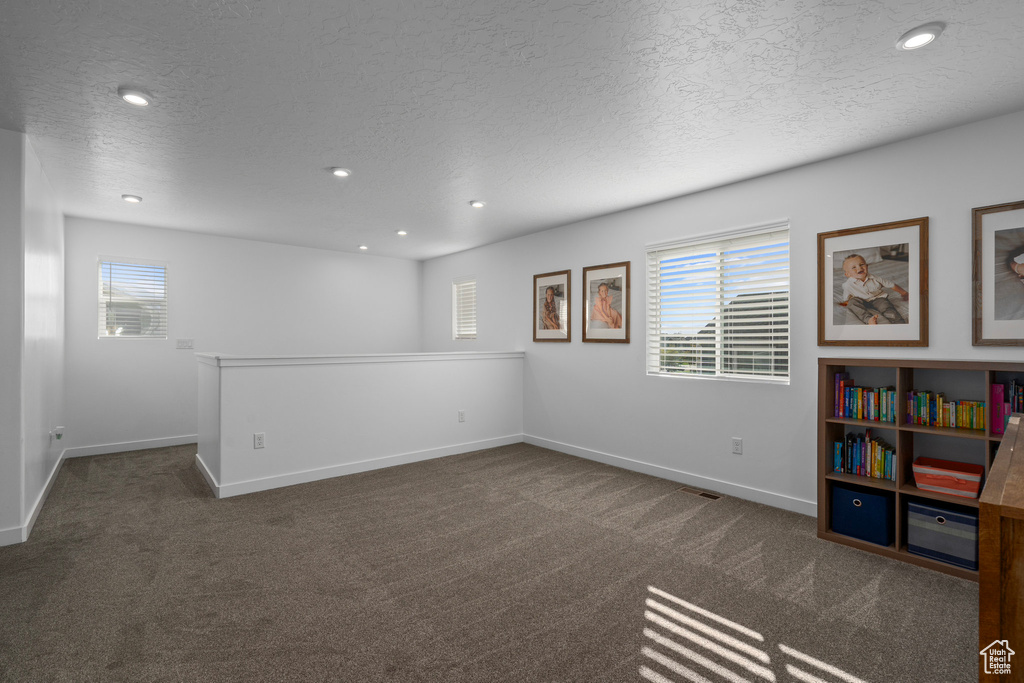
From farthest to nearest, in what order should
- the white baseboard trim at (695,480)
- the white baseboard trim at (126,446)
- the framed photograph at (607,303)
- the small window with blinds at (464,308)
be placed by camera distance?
the small window with blinds at (464,308) → the white baseboard trim at (126,446) → the framed photograph at (607,303) → the white baseboard trim at (695,480)

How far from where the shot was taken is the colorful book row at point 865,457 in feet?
9.55

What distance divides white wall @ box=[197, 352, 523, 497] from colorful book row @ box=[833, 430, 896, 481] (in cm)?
341

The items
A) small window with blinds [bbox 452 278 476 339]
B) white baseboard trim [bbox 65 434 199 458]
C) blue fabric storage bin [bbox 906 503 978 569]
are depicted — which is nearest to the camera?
blue fabric storage bin [bbox 906 503 978 569]

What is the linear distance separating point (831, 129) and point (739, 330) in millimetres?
1557

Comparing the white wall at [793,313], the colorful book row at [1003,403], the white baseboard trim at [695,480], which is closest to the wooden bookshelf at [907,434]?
the colorful book row at [1003,403]

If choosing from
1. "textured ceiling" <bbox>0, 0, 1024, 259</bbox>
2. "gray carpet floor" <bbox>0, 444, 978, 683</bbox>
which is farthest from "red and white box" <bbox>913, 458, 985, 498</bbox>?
"textured ceiling" <bbox>0, 0, 1024, 259</bbox>

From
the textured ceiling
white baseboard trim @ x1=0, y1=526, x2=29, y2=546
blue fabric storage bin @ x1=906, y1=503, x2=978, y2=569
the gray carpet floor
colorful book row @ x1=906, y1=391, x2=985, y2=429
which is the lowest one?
the gray carpet floor

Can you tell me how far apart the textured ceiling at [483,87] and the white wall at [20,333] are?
257mm

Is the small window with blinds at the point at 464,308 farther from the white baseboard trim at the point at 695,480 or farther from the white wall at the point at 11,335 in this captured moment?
the white wall at the point at 11,335

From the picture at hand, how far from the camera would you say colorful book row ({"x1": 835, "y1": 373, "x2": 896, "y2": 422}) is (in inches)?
115

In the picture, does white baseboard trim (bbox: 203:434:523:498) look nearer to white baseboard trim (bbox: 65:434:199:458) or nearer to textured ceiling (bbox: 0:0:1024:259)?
white baseboard trim (bbox: 65:434:199:458)

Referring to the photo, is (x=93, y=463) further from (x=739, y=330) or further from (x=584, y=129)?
(x=739, y=330)

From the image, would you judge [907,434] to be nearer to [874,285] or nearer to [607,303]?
[874,285]
